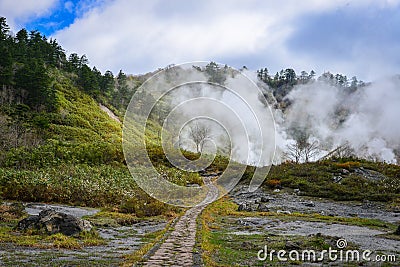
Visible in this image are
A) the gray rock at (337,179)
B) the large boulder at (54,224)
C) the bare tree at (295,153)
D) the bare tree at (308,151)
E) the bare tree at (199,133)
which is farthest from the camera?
the bare tree at (308,151)

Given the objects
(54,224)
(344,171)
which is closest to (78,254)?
(54,224)

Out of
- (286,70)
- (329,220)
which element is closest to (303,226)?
(329,220)

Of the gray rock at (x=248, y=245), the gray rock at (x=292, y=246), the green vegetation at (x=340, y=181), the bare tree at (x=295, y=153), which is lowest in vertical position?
the gray rock at (x=248, y=245)

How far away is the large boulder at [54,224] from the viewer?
15344mm

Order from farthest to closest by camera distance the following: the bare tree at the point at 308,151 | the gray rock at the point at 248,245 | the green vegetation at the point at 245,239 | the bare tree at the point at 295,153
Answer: the bare tree at the point at 308,151
the bare tree at the point at 295,153
the gray rock at the point at 248,245
the green vegetation at the point at 245,239

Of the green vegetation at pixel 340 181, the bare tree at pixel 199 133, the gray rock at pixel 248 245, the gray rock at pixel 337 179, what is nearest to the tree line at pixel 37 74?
the bare tree at pixel 199 133

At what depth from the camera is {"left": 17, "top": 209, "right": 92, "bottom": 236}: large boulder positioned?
604 inches

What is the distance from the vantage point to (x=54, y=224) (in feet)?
51.0

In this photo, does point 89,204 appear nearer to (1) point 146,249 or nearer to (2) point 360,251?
(1) point 146,249

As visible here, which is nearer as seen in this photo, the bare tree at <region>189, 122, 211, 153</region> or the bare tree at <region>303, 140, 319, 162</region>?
the bare tree at <region>189, 122, 211, 153</region>

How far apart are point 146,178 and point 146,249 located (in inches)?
1054

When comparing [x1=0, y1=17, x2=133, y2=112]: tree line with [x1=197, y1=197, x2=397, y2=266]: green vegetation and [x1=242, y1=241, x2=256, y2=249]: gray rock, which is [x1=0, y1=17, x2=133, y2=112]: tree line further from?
[x1=242, y1=241, x2=256, y2=249]: gray rock

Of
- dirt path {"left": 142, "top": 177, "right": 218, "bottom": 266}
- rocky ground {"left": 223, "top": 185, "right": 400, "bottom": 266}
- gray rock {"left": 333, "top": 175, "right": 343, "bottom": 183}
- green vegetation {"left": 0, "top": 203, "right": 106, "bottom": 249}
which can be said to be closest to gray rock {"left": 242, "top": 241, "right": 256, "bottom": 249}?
rocky ground {"left": 223, "top": 185, "right": 400, "bottom": 266}

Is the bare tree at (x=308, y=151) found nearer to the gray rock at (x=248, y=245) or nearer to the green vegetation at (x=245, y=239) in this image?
the green vegetation at (x=245, y=239)
